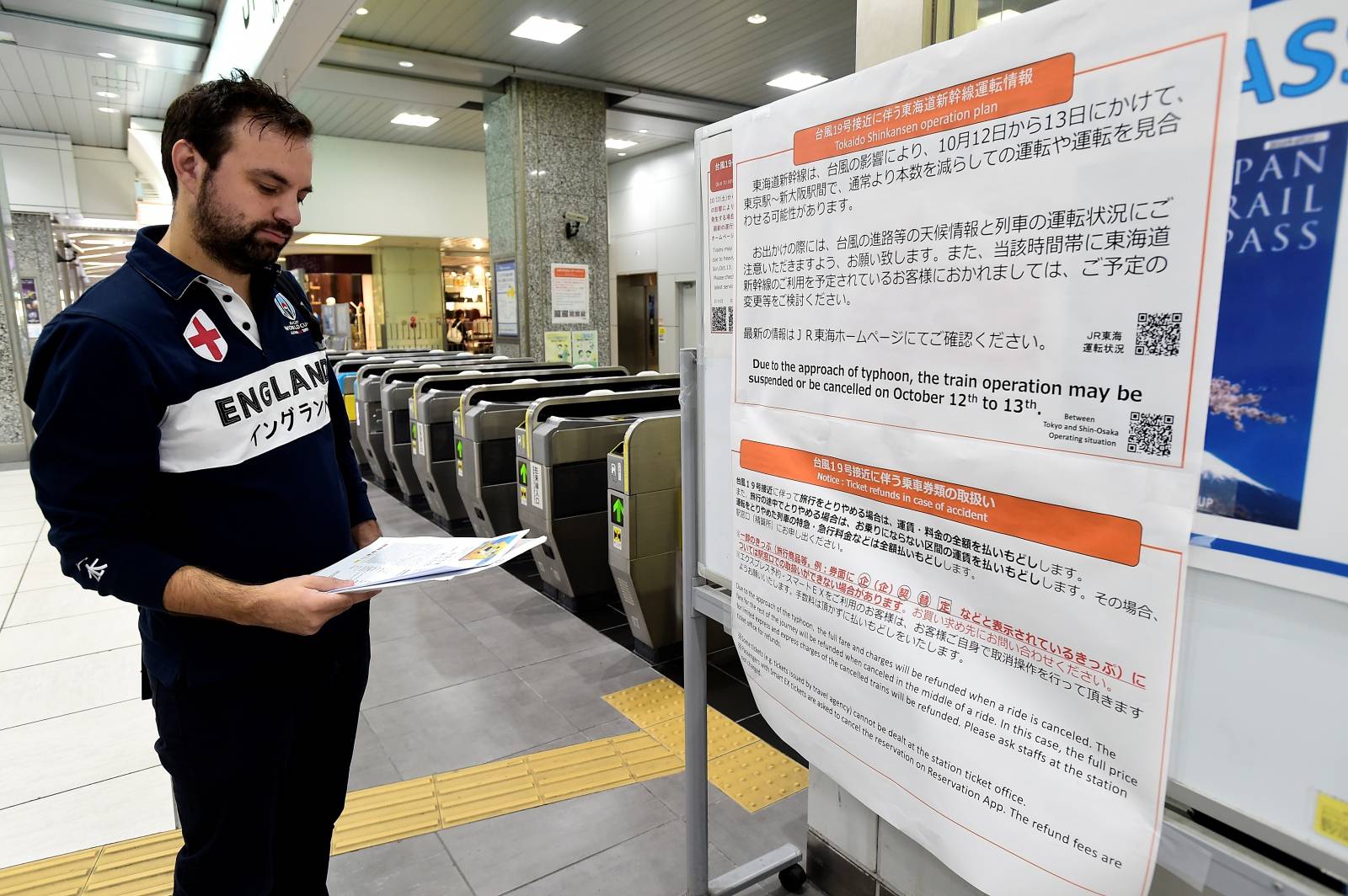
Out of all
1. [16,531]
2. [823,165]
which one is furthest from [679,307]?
[823,165]

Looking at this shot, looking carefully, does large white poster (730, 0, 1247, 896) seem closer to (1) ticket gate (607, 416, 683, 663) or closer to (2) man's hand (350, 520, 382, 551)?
(2) man's hand (350, 520, 382, 551)

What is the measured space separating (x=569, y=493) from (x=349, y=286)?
12.6 metres

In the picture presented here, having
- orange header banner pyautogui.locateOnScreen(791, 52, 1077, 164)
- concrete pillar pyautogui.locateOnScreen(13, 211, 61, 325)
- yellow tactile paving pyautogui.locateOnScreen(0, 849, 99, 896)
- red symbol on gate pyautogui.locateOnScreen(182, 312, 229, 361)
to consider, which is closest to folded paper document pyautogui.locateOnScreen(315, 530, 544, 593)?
red symbol on gate pyautogui.locateOnScreen(182, 312, 229, 361)

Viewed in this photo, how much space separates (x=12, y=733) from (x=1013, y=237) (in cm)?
346

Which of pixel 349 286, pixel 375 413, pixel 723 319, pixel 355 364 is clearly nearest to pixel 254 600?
pixel 723 319

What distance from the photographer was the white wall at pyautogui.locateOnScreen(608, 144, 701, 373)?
1140 cm

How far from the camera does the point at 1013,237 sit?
0.97 metres

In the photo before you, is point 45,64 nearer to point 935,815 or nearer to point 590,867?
point 590,867

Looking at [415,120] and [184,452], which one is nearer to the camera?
[184,452]

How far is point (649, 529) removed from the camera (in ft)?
10.6

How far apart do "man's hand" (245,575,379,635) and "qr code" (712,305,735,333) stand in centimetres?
82

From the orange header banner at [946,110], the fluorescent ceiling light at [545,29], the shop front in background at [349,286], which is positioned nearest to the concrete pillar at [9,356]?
the fluorescent ceiling light at [545,29]

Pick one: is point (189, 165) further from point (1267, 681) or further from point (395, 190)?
point (395, 190)

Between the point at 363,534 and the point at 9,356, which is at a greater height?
the point at 9,356
